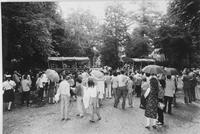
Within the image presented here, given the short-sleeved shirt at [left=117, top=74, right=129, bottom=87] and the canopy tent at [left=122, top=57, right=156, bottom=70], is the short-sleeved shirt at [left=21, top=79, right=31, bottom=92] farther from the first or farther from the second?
the canopy tent at [left=122, top=57, right=156, bottom=70]

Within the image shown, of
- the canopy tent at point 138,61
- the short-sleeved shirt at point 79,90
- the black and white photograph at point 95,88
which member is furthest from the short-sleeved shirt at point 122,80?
the canopy tent at point 138,61

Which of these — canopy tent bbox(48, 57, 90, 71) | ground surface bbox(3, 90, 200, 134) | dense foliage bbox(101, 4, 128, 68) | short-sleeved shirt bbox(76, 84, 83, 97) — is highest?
dense foliage bbox(101, 4, 128, 68)

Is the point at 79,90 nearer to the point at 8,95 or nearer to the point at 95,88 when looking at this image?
the point at 95,88

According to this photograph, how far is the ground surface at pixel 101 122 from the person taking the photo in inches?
269

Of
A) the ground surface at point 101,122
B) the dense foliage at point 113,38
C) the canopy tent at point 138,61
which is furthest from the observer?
the dense foliage at point 113,38

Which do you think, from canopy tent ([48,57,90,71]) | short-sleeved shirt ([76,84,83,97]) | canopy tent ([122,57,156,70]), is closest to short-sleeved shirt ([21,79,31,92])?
short-sleeved shirt ([76,84,83,97])

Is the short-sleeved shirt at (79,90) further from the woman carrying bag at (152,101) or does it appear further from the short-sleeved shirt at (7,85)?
the short-sleeved shirt at (7,85)

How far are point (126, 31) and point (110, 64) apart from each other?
16.2ft

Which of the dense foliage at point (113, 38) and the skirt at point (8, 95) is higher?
the dense foliage at point (113, 38)

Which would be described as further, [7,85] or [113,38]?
[113,38]

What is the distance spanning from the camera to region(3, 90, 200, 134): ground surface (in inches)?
269

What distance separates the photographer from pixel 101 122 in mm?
7559

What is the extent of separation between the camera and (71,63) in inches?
968

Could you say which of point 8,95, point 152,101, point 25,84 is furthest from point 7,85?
point 152,101
